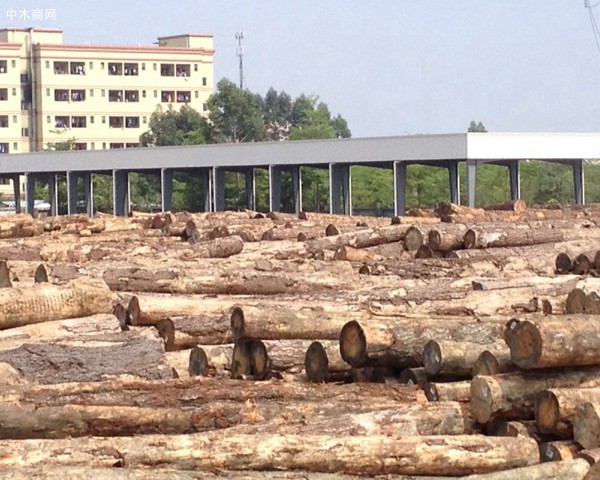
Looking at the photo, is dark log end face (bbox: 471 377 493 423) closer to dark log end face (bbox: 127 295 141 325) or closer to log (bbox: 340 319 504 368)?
log (bbox: 340 319 504 368)

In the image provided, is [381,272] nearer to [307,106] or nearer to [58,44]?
[58,44]

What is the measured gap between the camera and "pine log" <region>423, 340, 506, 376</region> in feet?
34.7

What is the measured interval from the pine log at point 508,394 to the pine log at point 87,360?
2.88 m

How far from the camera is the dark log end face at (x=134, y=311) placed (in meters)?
13.2

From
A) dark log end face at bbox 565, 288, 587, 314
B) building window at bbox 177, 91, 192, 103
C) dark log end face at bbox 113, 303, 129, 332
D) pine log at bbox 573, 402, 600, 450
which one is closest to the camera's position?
pine log at bbox 573, 402, 600, 450

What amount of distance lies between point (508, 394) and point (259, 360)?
7.81ft

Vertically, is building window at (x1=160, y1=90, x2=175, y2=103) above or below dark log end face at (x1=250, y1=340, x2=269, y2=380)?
above

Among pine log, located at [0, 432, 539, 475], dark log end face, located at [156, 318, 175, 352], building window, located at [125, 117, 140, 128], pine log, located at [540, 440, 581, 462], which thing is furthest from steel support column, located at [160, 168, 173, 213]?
building window, located at [125, 117, 140, 128]

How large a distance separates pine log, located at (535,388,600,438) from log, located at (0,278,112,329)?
5345 millimetres

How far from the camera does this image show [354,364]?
35.4 ft

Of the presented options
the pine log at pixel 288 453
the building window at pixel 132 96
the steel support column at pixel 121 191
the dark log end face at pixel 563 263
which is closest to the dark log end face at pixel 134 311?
the pine log at pixel 288 453

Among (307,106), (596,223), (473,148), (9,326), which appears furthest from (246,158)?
(307,106)

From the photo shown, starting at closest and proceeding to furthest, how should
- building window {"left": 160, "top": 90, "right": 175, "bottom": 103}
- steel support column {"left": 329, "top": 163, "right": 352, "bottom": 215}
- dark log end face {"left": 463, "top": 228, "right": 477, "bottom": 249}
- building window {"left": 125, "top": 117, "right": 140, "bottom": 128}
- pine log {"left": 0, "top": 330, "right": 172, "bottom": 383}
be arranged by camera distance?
pine log {"left": 0, "top": 330, "right": 172, "bottom": 383} < dark log end face {"left": 463, "top": 228, "right": 477, "bottom": 249} < steel support column {"left": 329, "top": 163, "right": 352, "bottom": 215} < building window {"left": 125, "top": 117, "right": 140, "bottom": 128} < building window {"left": 160, "top": 90, "right": 175, "bottom": 103}

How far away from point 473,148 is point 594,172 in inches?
1600
